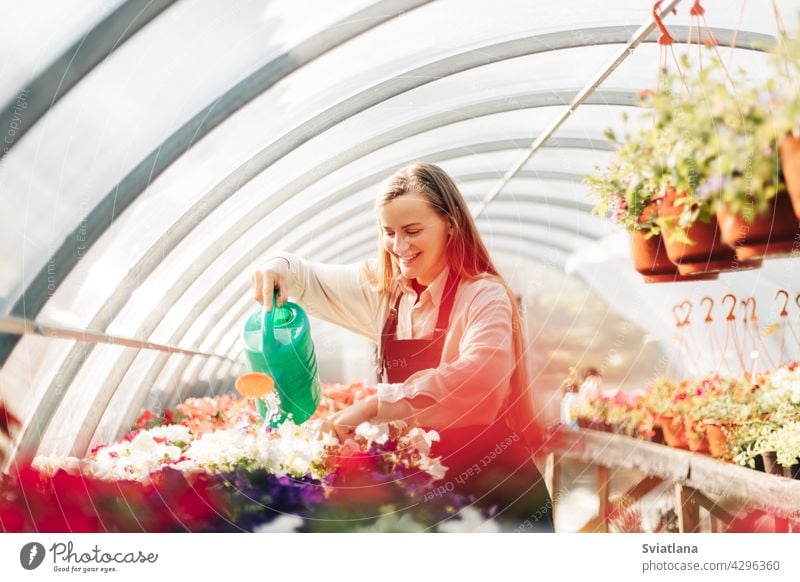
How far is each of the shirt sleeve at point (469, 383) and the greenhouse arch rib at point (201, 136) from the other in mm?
683

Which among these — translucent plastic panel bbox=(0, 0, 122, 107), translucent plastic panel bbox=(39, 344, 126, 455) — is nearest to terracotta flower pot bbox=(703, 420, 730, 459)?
translucent plastic panel bbox=(39, 344, 126, 455)

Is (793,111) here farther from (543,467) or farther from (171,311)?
(171,311)

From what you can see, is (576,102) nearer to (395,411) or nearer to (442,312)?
(442,312)

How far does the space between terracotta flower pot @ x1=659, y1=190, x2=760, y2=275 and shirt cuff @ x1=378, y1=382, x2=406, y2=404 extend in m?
0.74

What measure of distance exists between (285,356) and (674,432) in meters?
1.11

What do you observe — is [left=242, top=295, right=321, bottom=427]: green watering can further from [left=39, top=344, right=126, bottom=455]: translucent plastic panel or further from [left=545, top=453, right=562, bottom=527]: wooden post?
[left=545, top=453, right=562, bottom=527]: wooden post

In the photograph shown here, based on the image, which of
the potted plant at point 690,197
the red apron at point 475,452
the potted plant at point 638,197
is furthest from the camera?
the red apron at point 475,452

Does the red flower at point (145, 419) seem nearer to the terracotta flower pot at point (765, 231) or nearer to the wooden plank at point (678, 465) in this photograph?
the wooden plank at point (678, 465)

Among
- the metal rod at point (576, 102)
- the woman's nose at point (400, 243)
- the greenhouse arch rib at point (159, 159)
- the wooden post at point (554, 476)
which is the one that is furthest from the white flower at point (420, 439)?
the greenhouse arch rib at point (159, 159)

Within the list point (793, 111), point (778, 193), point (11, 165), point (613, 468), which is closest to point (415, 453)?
point (613, 468)

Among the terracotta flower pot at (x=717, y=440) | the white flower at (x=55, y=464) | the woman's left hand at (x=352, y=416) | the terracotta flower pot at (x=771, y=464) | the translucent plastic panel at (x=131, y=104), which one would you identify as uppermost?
the translucent plastic panel at (x=131, y=104)

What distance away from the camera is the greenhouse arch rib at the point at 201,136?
80.5 inches

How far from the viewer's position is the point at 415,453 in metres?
1.81
